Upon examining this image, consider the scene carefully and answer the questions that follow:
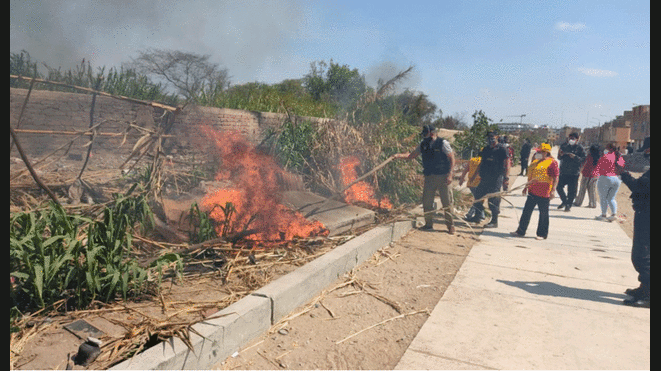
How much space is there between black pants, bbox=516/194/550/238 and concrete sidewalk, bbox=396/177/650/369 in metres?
0.66

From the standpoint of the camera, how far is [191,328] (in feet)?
10.0

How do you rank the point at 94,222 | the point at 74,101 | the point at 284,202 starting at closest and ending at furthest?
the point at 94,222 → the point at 284,202 → the point at 74,101

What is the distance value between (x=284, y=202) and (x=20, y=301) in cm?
391

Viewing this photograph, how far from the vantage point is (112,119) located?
242 inches

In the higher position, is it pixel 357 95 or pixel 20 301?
pixel 357 95

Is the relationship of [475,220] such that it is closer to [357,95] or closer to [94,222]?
[357,95]

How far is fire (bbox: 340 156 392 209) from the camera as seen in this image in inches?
335

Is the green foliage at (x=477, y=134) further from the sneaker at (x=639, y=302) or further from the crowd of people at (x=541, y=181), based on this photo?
the sneaker at (x=639, y=302)

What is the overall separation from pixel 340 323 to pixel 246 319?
94 centimetres

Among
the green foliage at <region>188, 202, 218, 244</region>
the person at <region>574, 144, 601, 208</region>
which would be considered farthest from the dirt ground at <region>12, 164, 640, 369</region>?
the person at <region>574, 144, 601, 208</region>

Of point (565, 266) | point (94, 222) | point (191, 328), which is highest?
point (94, 222)

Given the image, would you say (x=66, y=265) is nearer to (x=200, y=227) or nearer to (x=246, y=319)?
(x=246, y=319)

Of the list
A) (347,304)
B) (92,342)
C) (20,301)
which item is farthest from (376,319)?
(20,301)

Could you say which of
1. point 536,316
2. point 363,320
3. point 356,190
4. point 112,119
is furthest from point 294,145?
Result: point 536,316
